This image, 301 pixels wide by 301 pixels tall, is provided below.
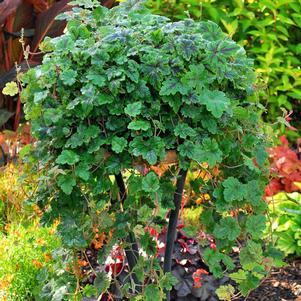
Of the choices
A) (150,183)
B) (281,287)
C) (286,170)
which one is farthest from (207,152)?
(286,170)

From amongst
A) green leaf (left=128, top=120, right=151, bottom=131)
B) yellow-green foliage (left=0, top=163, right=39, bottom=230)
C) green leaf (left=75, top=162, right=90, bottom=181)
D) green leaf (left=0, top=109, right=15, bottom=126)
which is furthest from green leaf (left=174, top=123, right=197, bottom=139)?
green leaf (left=0, top=109, right=15, bottom=126)

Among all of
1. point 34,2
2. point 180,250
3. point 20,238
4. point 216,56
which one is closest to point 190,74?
point 216,56

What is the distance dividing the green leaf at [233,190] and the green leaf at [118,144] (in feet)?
1.32

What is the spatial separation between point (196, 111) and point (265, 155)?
0.37m

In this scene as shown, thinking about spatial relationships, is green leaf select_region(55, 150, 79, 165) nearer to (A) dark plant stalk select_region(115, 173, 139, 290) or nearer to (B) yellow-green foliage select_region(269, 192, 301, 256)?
(A) dark plant stalk select_region(115, 173, 139, 290)

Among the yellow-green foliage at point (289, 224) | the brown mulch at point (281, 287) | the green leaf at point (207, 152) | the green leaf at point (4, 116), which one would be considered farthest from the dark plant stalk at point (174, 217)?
the green leaf at point (4, 116)

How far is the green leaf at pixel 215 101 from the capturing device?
2479mm

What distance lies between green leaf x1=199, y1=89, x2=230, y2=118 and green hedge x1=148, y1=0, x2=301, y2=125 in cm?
278

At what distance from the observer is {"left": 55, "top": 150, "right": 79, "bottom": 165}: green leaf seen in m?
2.50

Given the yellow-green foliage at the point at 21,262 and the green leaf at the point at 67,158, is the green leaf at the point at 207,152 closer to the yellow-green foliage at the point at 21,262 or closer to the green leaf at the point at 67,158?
the green leaf at the point at 67,158

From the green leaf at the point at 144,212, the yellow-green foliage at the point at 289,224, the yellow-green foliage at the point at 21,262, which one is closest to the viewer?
the green leaf at the point at 144,212

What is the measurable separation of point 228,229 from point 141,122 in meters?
0.53

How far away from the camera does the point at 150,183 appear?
2.48 m

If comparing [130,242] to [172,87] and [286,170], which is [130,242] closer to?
[172,87]
